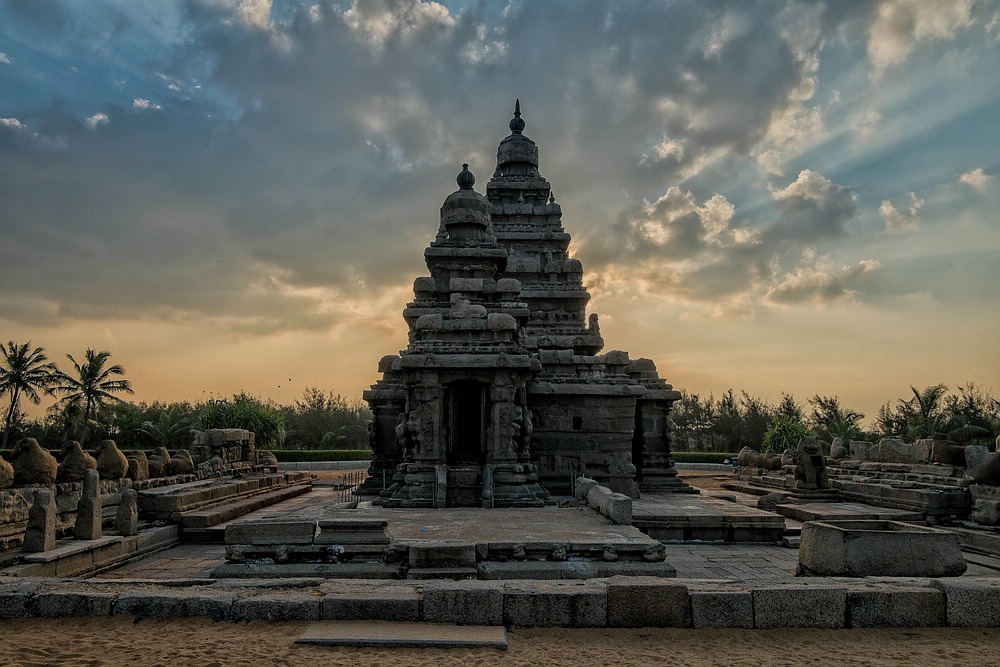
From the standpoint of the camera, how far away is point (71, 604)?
6.48 metres

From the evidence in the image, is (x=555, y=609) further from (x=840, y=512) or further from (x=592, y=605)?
(x=840, y=512)

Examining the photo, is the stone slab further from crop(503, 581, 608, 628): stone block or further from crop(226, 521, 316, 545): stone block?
crop(226, 521, 316, 545): stone block

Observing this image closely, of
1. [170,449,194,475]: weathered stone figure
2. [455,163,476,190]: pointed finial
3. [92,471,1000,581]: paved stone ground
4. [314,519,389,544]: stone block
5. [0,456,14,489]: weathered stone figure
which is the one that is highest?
[455,163,476,190]: pointed finial

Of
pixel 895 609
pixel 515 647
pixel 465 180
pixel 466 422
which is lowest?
pixel 515 647

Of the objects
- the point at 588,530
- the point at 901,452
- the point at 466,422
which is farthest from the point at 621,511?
the point at 901,452

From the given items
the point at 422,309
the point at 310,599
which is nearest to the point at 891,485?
the point at 422,309

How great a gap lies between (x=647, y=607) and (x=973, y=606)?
10.3ft

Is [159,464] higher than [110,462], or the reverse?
[110,462]

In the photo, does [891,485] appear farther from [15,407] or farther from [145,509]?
[15,407]

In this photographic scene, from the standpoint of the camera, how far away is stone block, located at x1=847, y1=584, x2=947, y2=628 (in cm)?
637

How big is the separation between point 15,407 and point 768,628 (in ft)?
138

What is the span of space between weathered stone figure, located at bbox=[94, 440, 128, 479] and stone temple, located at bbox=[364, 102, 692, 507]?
5.26 metres

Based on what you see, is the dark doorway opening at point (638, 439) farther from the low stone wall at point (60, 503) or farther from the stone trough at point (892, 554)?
the low stone wall at point (60, 503)

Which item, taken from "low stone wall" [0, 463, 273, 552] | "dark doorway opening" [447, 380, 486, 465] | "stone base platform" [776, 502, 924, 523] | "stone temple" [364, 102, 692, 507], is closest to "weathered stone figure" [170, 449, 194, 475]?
"low stone wall" [0, 463, 273, 552]
